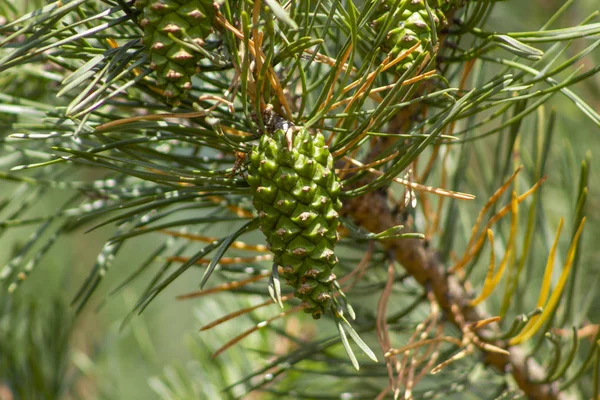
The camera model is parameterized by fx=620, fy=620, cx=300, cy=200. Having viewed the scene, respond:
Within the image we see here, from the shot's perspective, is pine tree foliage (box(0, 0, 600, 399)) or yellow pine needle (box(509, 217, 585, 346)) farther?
yellow pine needle (box(509, 217, 585, 346))

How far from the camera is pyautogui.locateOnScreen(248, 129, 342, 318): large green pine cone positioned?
384 millimetres

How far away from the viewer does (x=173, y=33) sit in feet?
1.18

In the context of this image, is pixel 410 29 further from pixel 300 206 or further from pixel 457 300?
pixel 457 300

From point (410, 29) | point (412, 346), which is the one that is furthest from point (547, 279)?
point (410, 29)

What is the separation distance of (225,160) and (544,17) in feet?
3.33

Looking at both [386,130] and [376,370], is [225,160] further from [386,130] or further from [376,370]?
[376,370]

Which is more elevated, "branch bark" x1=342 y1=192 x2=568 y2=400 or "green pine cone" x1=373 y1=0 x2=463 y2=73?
"green pine cone" x1=373 y1=0 x2=463 y2=73

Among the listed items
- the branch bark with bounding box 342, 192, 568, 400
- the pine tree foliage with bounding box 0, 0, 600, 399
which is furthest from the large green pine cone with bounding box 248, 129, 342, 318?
the branch bark with bounding box 342, 192, 568, 400

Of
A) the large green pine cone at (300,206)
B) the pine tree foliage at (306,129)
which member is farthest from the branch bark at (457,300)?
the large green pine cone at (300,206)

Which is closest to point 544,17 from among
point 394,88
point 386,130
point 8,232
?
point 386,130

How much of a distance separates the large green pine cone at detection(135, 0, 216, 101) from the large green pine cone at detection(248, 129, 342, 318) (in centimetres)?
6

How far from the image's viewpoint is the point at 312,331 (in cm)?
103

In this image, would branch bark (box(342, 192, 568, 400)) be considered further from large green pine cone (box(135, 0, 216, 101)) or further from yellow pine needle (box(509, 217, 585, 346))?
large green pine cone (box(135, 0, 216, 101))

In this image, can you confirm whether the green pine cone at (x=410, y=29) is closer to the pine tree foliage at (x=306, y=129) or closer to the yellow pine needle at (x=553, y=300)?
the pine tree foliage at (x=306, y=129)
